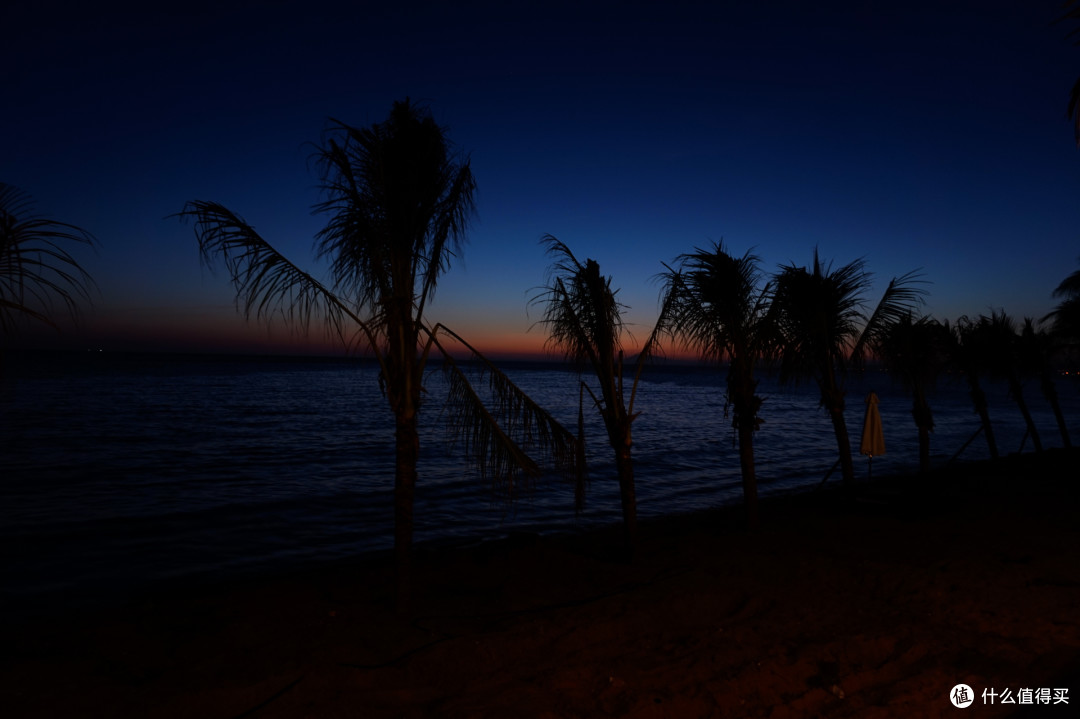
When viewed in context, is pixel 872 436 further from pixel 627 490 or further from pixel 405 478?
pixel 405 478

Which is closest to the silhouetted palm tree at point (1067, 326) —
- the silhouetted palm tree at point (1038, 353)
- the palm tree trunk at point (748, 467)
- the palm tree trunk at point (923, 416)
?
the silhouetted palm tree at point (1038, 353)

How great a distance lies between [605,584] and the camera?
25.3 ft

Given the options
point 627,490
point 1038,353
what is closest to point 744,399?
point 627,490

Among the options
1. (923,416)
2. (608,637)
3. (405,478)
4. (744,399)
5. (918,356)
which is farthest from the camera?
(918,356)

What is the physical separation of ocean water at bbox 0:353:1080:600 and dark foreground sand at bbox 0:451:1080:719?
2761mm

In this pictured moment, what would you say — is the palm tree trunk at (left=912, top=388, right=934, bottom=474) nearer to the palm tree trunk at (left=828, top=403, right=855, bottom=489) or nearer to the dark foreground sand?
the palm tree trunk at (left=828, top=403, right=855, bottom=489)

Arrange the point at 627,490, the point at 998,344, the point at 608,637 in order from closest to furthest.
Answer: the point at 608,637 → the point at 627,490 → the point at 998,344

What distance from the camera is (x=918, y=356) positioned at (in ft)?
54.4

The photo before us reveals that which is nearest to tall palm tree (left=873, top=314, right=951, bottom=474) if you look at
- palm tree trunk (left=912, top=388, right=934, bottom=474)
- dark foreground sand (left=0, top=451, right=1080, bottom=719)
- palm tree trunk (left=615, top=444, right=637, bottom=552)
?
palm tree trunk (left=912, top=388, right=934, bottom=474)

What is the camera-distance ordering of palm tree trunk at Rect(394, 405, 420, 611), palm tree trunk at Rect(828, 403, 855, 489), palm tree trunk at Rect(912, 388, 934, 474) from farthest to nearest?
palm tree trunk at Rect(912, 388, 934, 474)
palm tree trunk at Rect(828, 403, 855, 489)
palm tree trunk at Rect(394, 405, 420, 611)

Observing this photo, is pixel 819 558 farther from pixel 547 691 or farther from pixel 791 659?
pixel 547 691

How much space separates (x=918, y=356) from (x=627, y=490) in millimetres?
13188

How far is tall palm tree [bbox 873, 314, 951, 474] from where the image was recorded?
13.3 m

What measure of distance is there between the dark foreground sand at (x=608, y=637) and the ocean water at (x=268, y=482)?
2.76 metres
